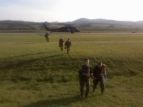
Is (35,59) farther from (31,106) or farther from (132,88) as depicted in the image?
(31,106)

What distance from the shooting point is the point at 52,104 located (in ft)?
63.4

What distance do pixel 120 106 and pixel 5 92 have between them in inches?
324

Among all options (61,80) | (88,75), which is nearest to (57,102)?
(88,75)

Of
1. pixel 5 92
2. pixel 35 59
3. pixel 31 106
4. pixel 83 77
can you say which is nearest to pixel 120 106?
pixel 83 77

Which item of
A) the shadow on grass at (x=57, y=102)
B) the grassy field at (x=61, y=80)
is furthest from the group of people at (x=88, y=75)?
the shadow on grass at (x=57, y=102)

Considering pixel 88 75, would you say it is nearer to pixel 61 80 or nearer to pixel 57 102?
pixel 57 102

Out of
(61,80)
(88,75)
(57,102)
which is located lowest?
(61,80)

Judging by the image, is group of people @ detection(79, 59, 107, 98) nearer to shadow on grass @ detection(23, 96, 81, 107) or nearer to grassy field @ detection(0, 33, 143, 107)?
grassy field @ detection(0, 33, 143, 107)

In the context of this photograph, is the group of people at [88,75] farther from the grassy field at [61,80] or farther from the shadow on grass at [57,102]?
the shadow on grass at [57,102]

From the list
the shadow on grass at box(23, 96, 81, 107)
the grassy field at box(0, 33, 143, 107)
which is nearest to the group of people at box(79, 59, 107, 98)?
the grassy field at box(0, 33, 143, 107)

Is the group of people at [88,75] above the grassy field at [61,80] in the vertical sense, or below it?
above

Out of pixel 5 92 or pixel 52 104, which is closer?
pixel 52 104

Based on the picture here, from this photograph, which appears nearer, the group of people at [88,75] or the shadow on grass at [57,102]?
the shadow on grass at [57,102]

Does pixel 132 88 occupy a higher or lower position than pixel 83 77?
lower
